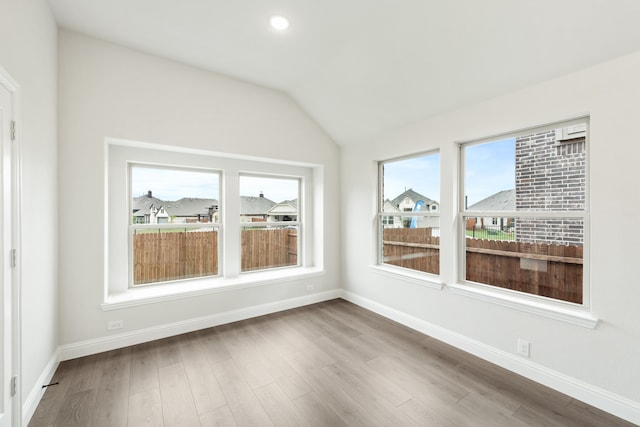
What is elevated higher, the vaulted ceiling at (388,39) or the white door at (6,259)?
the vaulted ceiling at (388,39)

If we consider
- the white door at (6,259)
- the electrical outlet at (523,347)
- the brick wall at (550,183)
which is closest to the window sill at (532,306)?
the electrical outlet at (523,347)

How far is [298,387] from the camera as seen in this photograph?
222 cm

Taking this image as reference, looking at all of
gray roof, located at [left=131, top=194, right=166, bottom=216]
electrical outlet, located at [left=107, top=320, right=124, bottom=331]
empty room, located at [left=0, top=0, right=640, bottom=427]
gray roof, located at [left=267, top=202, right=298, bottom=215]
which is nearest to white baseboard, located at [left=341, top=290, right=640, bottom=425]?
empty room, located at [left=0, top=0, right=640, bottom=427]

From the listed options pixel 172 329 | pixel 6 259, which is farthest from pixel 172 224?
pixel 6 259

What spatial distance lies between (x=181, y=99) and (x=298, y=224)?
92.4 inches

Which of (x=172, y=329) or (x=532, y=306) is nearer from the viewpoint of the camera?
(x=532, y=306)

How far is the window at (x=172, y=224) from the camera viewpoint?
3.28 meters

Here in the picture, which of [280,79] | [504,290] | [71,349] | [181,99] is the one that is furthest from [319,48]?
[71,349]

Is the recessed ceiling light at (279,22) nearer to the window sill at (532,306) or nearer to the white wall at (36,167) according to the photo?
the white wall at (36,167)

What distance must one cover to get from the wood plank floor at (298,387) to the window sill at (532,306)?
58 centimetres

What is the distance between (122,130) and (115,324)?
1.98m

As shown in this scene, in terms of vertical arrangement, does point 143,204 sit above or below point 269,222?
above

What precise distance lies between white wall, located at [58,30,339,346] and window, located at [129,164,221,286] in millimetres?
511

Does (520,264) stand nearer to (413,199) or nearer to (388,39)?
(413,199)
